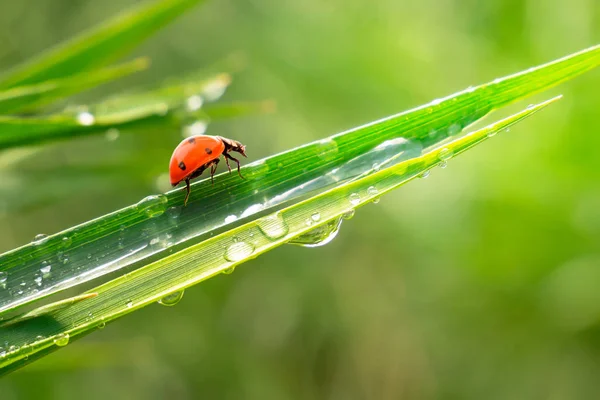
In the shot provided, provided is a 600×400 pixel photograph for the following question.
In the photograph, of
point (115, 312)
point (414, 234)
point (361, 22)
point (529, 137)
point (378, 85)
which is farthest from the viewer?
point (361, 22)

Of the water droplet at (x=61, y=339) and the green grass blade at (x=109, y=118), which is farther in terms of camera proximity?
the green grass blade at (x=109, y=118)

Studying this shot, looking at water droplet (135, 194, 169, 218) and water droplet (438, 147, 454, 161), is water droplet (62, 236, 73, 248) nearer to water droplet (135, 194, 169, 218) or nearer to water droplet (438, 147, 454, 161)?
water droplet (135, 194, 169, 218)

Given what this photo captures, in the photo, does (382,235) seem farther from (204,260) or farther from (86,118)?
(204,260)

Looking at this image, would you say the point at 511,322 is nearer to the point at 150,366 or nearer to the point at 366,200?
the point at 150,366

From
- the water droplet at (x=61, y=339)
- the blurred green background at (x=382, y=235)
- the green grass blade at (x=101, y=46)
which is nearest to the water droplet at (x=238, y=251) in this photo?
the water droplet at (x=61, y=339)

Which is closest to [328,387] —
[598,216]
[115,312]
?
[598,216]

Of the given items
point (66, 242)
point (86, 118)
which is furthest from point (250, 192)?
point (86, 118)

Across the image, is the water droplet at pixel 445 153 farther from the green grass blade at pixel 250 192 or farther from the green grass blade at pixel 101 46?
the green grass blade at pixel 101 46
